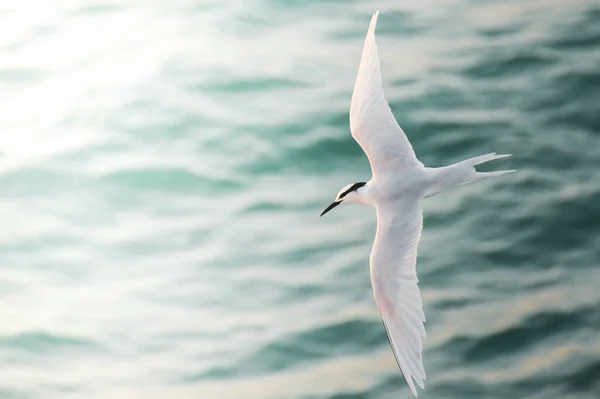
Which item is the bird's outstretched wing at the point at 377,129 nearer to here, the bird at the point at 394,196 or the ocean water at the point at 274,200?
the bird at the point at 394,196

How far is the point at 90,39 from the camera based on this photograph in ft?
10.1

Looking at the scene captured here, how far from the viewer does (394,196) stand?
2000 millimetres

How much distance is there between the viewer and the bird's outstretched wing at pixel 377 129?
6.49 feet

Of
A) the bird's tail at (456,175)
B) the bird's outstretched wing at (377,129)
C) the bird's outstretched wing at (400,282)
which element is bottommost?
the bird's outstretched wing at (400,282)

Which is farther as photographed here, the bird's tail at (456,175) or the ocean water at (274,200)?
the ocean water at (274,200)

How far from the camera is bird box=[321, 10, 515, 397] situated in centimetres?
190

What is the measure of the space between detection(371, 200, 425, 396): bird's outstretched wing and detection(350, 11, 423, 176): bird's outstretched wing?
0.29ft

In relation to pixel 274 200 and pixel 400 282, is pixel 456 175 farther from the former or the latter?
pixel 274 200

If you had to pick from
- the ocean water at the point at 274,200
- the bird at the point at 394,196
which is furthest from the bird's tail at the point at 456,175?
the ocean water at the point at 274,200

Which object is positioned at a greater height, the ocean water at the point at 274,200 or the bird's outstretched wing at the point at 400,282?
the ocean water at the point at 274,200

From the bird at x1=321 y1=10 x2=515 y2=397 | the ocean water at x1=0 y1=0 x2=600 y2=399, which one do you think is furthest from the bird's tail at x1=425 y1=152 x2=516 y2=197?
the ocean water at x1=0 y1=0 x2=600 y2=399

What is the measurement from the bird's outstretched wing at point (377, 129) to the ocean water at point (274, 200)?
30.6 inches

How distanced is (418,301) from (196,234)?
107 centimetres

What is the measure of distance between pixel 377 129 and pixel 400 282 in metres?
0.30
